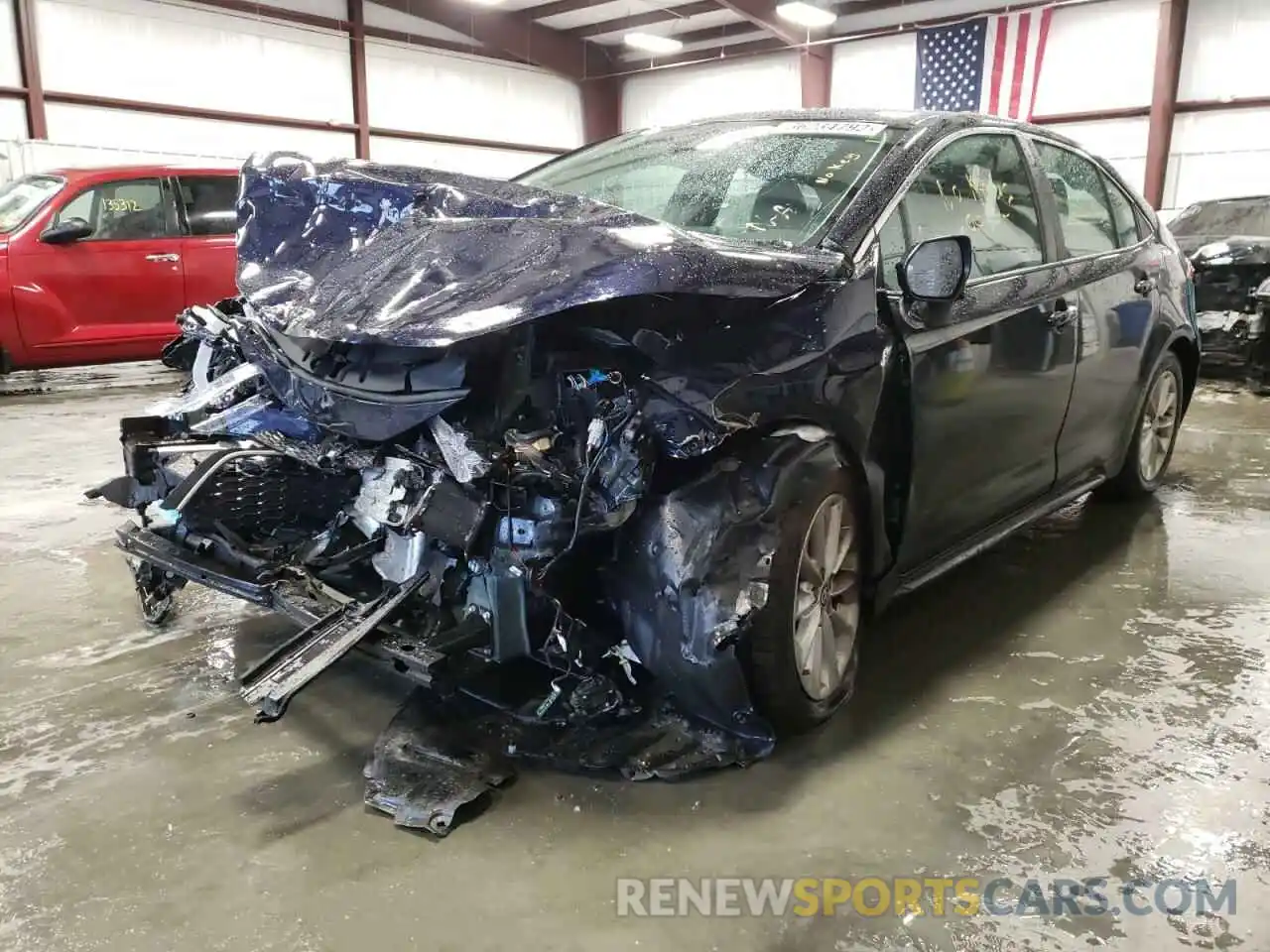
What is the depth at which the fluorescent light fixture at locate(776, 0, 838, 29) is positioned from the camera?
14391mm

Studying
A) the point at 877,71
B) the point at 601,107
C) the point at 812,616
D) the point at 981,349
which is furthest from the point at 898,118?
the point at 601,107

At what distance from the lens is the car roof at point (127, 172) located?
24.6 ft

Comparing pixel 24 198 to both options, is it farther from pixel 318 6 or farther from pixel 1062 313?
pixel 318 6

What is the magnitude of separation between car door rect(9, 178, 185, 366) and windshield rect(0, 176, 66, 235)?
17 centimetres

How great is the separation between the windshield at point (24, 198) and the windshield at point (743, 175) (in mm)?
5716

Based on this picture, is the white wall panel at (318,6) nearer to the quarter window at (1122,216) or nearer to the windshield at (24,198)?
the windshield at (24,198)

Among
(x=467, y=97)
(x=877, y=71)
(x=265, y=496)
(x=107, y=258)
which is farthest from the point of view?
(x=467, y=97)

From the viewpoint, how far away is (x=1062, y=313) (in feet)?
10.5

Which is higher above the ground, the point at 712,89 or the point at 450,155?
the point at 712,89

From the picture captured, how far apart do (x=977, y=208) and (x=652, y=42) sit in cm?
1474

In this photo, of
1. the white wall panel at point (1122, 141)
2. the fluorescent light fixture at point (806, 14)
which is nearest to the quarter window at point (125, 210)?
the fluorescent light fixture at point (806, 14)

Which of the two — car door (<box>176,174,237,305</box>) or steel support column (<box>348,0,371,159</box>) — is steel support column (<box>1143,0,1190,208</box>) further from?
steel support column (<box>348,0,371,159</box>)

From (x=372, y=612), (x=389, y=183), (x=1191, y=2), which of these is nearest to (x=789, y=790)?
(x=372, y=612)

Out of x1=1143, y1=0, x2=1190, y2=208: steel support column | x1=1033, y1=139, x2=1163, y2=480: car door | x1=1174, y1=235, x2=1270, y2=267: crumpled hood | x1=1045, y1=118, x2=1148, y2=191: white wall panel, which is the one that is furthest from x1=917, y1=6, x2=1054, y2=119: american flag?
x1=1033, y1=139, x2=1163, y2=480: car door
